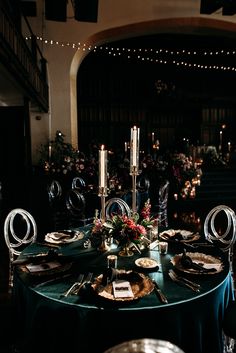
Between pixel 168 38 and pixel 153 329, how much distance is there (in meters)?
10.2

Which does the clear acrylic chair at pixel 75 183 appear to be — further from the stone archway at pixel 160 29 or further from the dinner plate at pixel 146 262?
the dinner plate at pixel 146 262

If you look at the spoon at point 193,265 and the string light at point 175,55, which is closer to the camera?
the spoon at point 193,265

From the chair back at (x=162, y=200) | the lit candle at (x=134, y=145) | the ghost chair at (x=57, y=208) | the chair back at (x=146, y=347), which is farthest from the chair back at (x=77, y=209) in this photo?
the chair back at (x=146, y=347)

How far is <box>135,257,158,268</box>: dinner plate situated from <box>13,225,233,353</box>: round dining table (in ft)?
0.10

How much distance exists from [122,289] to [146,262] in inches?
17.5

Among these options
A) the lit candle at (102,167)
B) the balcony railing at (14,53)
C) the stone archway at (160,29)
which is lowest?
the lit candle at (102,167)

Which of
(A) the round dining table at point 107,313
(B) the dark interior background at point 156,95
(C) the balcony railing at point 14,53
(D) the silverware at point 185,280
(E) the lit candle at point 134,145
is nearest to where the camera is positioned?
(A) the round dining table at point 107,313

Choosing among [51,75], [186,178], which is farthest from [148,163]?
[51,75]

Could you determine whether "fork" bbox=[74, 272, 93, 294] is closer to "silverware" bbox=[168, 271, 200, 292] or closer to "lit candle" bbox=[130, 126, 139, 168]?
"silverware" bbox=[168, 271, 200, 292]

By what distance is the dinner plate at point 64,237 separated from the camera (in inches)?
111

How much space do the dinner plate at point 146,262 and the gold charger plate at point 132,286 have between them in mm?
168

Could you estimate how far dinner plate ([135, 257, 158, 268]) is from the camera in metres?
2.26

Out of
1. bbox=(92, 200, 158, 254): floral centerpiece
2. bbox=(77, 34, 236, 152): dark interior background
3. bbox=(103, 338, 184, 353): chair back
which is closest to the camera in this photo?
bbox=(103, 338, 184, 353): chair back

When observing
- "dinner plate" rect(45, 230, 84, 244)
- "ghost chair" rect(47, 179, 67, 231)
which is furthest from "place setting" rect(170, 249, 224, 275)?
"ghost chair" rect(47, 179, 67, 231)
